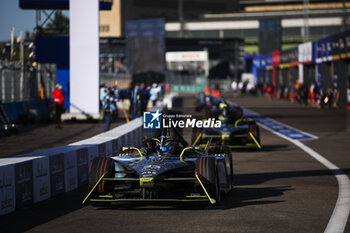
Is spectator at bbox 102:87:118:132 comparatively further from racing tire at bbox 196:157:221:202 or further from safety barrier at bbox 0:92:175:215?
racing tire at bbox 196:157:221:202

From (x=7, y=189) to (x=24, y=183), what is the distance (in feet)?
1.90

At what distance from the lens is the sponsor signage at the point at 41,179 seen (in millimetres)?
10570

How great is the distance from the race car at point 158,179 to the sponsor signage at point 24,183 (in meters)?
0.96

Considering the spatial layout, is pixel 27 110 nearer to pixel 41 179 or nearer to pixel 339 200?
pixel 41 179

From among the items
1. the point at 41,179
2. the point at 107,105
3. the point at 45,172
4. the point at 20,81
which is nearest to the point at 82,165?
the point at 45,172

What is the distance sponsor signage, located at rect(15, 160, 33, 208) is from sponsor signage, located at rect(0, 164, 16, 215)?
0.49ft

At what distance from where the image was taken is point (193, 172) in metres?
10.3

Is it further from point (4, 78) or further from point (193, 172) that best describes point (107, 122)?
point (193, 172)

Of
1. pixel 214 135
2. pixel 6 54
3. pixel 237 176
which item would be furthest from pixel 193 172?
pixel 6 54

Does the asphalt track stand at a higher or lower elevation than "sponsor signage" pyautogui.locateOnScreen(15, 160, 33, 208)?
lower

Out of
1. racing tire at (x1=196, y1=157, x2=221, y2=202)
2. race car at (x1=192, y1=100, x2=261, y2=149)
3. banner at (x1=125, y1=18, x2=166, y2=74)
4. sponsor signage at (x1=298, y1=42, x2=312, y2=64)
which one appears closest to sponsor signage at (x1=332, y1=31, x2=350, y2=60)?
sponsor signage at (x1=298, y1=42, x2=312, y2=64)

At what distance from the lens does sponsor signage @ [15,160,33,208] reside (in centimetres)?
1002

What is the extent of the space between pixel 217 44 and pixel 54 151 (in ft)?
300

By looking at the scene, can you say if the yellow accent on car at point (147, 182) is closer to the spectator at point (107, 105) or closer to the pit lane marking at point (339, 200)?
the pit lane marking at point (339, 200)
